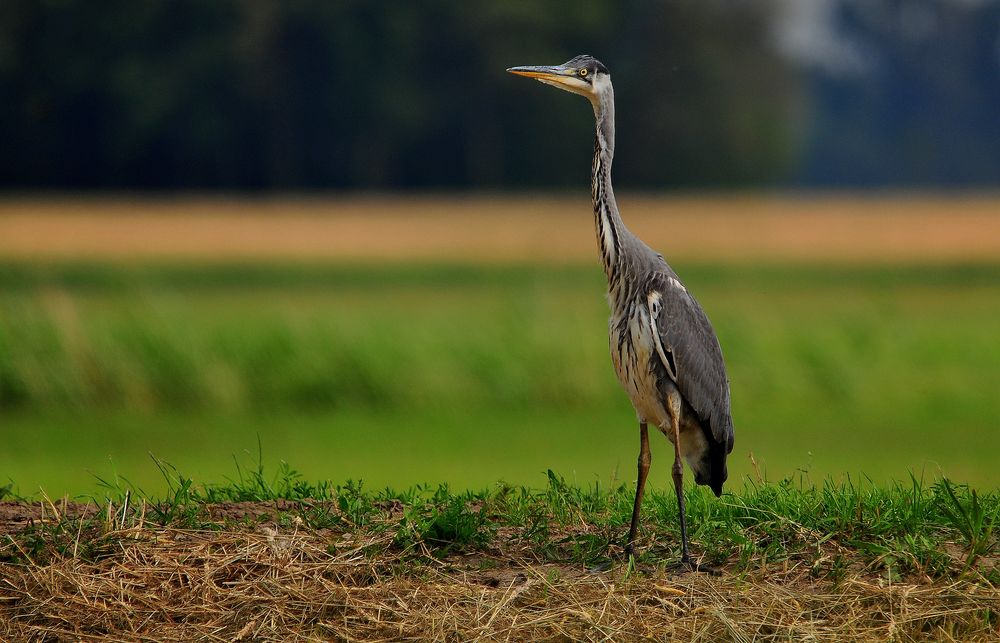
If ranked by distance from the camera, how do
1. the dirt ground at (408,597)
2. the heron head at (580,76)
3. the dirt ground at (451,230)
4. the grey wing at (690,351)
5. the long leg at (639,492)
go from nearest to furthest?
the dirt ground at (408,597), the long leg at (639,492), the grey wing at (690,351), the heron head at (580,76), the dirt ground at (451,230)

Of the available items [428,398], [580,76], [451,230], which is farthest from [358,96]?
[580,76]

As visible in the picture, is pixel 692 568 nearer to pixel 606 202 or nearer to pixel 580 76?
pixel 606 202

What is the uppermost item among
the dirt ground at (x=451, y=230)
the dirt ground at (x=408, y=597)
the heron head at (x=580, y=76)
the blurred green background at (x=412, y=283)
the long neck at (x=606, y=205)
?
the heron head at (x=580, y=76)

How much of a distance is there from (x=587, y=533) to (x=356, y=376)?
9392 millimetres

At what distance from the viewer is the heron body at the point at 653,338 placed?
639cm

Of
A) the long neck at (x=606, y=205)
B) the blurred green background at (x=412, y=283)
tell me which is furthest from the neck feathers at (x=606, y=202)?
the blurred green background at (x=412, y=283)

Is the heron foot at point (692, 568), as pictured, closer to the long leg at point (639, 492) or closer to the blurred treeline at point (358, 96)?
the long leg at point (639, 492)

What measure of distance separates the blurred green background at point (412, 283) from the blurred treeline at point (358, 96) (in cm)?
9

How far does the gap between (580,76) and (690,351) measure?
1.36 meters

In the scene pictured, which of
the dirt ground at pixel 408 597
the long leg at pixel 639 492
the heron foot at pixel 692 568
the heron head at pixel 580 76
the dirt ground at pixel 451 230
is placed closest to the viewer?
the dirt ground at pixel 408 597

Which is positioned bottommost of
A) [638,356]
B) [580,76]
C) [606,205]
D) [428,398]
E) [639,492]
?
[428,398]

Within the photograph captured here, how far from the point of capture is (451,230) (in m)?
39.0

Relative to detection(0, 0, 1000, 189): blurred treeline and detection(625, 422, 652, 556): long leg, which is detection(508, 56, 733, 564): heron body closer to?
detection(625, 422, 652, 556): long leg

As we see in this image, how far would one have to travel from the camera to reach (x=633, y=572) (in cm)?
588
